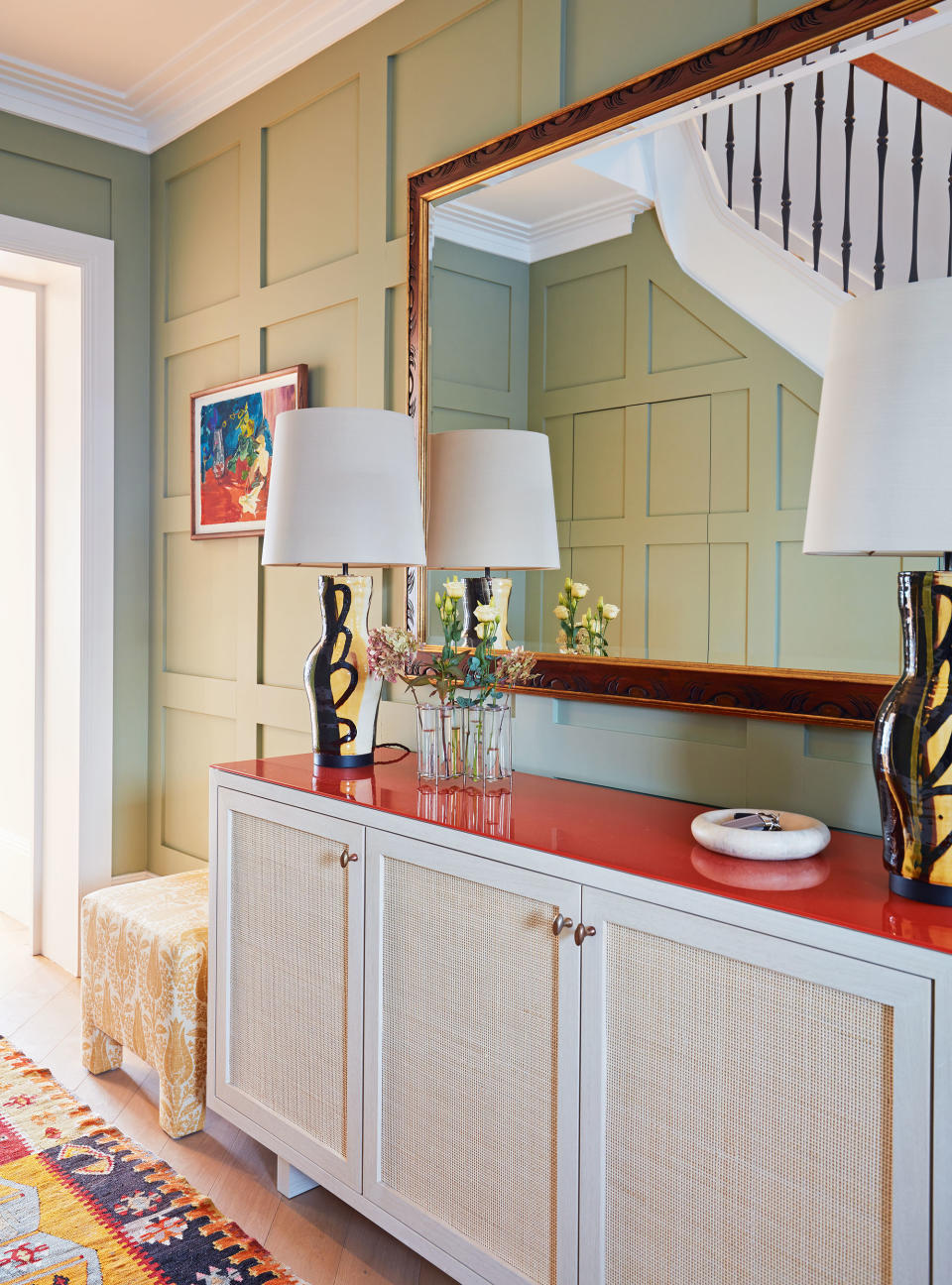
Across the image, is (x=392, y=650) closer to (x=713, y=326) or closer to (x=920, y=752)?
(x=713, y=326)

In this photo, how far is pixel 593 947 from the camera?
1.37 metres

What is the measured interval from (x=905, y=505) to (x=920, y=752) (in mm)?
306

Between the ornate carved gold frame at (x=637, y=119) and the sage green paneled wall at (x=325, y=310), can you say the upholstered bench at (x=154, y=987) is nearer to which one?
the sage green paneled wall at (x=325, y=310)

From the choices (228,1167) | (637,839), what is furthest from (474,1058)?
(228,1167)

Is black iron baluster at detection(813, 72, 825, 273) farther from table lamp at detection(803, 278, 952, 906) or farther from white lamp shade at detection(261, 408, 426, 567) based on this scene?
white lamp shade at detection(261, 408, 426, 567)

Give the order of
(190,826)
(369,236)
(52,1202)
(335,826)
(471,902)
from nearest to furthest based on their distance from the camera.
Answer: (471,902), (335,826), (52,1202), (369,236), (190,826)

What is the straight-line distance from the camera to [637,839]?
1502mm

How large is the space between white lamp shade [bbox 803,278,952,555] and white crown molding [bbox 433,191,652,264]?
75 cm

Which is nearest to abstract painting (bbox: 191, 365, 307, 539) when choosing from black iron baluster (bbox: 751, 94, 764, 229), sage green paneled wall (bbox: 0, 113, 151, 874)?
sage green paneled wall (bbox: 0, 113, 151, 874)

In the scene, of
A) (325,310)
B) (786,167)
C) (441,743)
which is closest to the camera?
(786,167)

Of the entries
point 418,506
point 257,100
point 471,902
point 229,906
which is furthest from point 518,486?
point 257,100

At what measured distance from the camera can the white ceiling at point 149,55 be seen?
8.66 feet

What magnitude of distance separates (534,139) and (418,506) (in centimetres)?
79

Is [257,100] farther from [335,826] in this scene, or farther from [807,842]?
[807,842]
